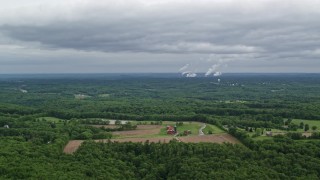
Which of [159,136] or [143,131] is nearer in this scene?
[159,136]

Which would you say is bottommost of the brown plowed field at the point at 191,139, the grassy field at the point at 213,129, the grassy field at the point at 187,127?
the grassy field at the point at 187,127

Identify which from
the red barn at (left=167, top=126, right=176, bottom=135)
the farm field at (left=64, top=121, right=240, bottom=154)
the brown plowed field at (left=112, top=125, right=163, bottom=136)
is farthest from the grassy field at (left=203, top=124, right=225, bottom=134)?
the brown plowed field at (left=112, top=125, right=163, bottom=136)

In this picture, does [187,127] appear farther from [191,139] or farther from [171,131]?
[191,139]

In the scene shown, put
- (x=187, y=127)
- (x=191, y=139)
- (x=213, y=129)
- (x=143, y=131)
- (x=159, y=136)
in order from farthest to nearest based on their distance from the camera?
(x=187, y=127), (x=213, y=129), (x=143, y=131), (x=159, y=136), (x=191, y=139)

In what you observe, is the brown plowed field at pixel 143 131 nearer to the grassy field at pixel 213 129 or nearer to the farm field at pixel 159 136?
the farm field at pixel 159 136

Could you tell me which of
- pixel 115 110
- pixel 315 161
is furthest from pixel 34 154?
pixel 115 110

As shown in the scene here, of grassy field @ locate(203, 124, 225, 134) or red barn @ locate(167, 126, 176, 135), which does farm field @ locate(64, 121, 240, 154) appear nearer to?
grassy field @ locate(203, 124, 225, 134)

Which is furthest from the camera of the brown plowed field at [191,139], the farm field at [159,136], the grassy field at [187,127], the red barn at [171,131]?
the grassy field at [187,127]

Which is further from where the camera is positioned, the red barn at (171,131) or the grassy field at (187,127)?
the grassy field at (187,127)

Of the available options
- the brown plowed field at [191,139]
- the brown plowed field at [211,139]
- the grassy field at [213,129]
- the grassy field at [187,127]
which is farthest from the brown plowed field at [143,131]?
the grassy field at [213,129]

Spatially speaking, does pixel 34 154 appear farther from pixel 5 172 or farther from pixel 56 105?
pixel 56 105

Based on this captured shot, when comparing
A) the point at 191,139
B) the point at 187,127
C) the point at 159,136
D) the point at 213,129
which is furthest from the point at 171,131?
the point at 213,129
